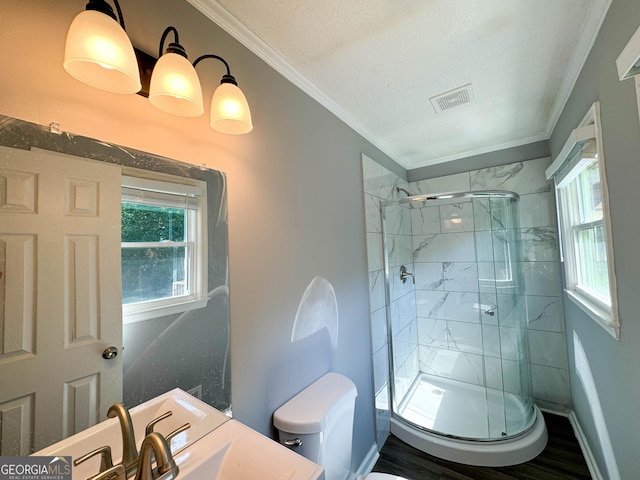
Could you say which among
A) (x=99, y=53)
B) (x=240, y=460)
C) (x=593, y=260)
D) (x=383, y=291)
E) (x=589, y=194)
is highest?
(x=99, y=53)

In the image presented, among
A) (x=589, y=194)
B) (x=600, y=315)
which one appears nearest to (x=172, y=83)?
(x=600, y=315)

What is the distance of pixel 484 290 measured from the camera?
251 centimetres

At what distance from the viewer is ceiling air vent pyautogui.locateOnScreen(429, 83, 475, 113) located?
1674 millimetres

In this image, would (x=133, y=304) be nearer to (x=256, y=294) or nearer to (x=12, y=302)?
(x=12, y=302)

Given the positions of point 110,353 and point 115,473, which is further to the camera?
point 110,353

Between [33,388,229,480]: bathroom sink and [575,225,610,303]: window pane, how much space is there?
1.96 m

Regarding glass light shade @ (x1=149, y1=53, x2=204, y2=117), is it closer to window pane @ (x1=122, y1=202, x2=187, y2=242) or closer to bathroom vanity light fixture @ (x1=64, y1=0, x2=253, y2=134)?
bathroom vanity light fixture @ (x1=64, y1=0, x2=253, y2=134)

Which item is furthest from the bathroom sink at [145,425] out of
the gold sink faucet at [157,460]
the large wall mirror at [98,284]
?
the gold sink faucet at [157,460]

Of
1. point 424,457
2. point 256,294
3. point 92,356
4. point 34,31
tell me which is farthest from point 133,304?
point 424,457

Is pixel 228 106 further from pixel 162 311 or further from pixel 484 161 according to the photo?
pixel 484 161

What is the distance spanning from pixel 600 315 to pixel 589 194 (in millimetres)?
797

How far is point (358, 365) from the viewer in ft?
6.06

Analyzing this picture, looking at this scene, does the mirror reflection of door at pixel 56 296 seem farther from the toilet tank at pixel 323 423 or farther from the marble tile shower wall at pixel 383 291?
the marble tile shower wall at pixel 383 291

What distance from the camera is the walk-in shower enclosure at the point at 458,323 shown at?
212 cm
